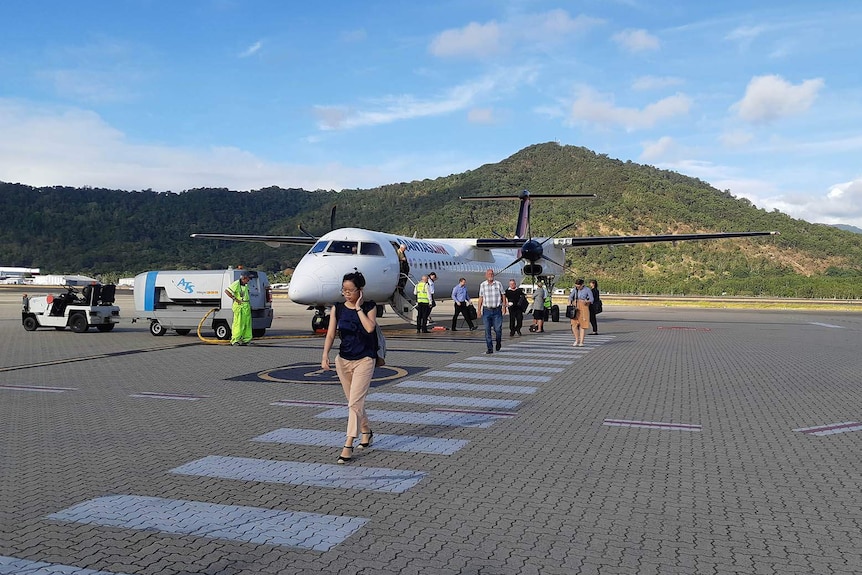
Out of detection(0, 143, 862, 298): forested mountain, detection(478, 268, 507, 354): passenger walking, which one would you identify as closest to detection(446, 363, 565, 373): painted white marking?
detection(478, 268, 507, 354): passenger walking

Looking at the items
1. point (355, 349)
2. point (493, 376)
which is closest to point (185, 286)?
point (493, 376)

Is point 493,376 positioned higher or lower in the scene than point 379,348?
lower

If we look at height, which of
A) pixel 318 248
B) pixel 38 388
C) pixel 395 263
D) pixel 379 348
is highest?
pixel 318 248

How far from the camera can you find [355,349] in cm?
663

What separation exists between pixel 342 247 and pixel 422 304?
3.16 metres

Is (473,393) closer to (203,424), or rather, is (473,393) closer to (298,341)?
(203,424)

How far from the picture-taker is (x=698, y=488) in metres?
5.75

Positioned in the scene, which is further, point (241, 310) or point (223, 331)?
point (223, 331)

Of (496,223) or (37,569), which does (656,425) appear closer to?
(37,569)

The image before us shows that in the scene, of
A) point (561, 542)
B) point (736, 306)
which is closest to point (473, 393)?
point (561, 542)

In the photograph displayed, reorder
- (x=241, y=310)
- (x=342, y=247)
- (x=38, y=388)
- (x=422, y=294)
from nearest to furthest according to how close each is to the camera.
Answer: (x=38, y=388) < (x=241, y=310) < (x=342, y=247) < (x=422, y=294)

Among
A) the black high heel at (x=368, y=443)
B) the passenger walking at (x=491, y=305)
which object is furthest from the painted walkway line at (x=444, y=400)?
the passenger walking at (x=491, y=305)

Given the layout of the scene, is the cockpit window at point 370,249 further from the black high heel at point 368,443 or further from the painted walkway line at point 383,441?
the black high heel at point 368,443

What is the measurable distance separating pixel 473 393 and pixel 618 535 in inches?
225
